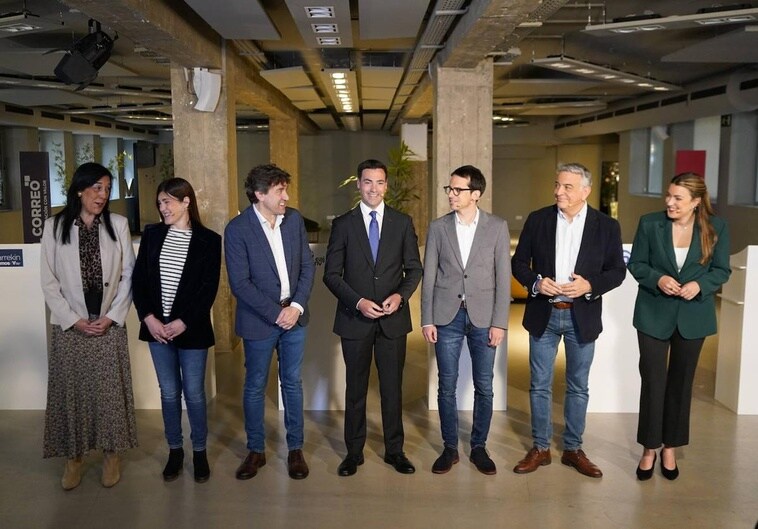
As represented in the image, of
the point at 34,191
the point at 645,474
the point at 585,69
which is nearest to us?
A: the point at 645,474

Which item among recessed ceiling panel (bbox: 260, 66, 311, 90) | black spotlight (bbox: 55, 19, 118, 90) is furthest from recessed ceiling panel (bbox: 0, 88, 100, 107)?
black spotlight (bbox: 55, 19, 118, 90)

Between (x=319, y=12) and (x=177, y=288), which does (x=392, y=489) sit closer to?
(x=177, y=288)

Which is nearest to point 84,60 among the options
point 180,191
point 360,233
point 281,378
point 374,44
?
point 180,191

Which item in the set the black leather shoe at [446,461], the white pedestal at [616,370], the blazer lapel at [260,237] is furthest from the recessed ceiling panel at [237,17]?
the white pedestal at [616,370]

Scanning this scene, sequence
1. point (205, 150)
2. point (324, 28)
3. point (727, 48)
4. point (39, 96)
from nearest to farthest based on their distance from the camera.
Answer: point (324, 28), point (205, 150), point (727, 48), point (39, 96)

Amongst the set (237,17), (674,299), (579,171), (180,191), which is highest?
(237,17)

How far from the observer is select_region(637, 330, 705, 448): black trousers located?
416cm

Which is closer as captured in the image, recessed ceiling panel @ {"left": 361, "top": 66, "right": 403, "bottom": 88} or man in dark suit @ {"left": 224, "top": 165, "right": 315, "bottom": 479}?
man in dark suit @ {"left": 224, "top": 165, "right": 315, "bottom": 479}

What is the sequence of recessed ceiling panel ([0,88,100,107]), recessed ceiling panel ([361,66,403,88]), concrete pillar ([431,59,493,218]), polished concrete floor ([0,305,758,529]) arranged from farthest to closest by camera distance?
recessed ceiling panel ([0,88,100,107]) → recessed ceiling panel ([361,66,403,88]) → concrete pillar ([431,59,493,218]) → polished concrete floor ([0,305,758,529])

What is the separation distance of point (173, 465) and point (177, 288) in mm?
1043

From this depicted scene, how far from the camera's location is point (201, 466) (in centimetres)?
430

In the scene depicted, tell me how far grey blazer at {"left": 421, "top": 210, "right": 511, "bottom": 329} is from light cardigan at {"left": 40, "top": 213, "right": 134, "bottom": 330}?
5.57ft

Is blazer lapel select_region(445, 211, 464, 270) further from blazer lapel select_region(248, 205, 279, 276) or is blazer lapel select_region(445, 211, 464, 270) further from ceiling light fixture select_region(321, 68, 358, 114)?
ceiling light fixture select_region(321, 68, 358, 114)

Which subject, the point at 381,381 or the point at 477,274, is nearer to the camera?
the point at 477,274
